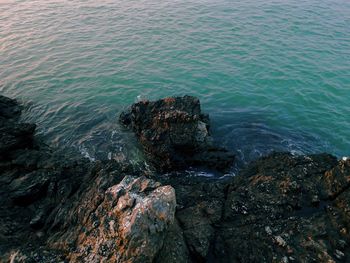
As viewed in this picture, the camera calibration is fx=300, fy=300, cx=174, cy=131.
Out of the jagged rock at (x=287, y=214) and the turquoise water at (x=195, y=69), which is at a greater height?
the jagged rock at (x=287, y=214)

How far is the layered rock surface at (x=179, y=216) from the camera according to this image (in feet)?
38.0

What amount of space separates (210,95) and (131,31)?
810 inches

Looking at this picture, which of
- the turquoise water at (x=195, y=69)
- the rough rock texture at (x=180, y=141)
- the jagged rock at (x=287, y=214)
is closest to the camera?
the jagged rock at (x=287, y=214)

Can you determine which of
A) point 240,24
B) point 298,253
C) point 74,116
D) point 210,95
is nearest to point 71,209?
point 298,253

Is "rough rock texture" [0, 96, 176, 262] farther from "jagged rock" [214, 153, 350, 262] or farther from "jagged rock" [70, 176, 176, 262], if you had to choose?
"jagged rock" [214, 153, 350, 262]

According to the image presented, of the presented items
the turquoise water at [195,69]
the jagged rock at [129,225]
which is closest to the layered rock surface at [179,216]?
the jagged rock at [129,225]

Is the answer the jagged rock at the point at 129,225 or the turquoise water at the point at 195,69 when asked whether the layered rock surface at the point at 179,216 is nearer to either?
the jagged rock at the point at 129,225

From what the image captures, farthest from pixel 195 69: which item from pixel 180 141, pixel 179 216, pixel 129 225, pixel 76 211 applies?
pixel 129 225

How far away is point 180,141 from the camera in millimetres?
22344

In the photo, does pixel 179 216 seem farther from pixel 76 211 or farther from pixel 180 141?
pixel 180 141

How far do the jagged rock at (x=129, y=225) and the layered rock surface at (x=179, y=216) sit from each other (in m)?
0.04

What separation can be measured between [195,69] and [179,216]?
2525cm

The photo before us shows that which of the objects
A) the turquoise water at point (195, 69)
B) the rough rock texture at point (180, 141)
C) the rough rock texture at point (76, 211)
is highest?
the rough rock texture at point (76, 211)

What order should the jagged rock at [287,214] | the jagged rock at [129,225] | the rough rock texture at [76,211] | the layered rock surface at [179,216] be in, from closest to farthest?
the jagged rock at [129,225]
the rough rock texture at [76,211]
the layered rock surface at [179,216]
the jagged rock at [287,214]
